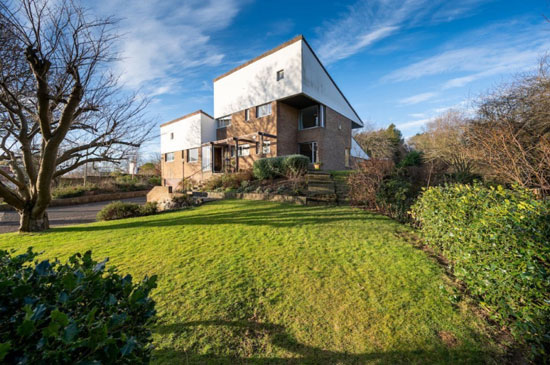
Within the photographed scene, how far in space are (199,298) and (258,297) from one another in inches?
32.1

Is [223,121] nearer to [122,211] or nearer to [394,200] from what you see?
[122,211]

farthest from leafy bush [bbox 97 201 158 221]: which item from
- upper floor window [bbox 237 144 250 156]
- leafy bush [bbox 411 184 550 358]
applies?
leafy bush [bbox 411 184 550 358]

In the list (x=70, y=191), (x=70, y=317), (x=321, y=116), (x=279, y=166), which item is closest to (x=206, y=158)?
(x=70, y=191)

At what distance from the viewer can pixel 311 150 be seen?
18969 mm

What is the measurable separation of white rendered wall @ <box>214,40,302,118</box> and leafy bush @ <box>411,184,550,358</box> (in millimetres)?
13987

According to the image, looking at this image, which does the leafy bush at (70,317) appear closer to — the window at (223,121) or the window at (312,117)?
the window at (312,117)

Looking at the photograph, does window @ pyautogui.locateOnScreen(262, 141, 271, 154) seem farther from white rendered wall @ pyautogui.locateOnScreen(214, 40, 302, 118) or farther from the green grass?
the green grass

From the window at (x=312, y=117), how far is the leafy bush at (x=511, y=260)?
15280mm

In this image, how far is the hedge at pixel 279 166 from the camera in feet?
40.5

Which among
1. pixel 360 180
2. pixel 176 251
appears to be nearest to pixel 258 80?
pixel 360 180

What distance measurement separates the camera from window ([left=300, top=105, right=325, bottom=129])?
17609 mm

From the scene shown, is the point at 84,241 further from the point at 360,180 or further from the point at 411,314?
the point at 360,180

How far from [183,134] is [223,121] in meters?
5.38

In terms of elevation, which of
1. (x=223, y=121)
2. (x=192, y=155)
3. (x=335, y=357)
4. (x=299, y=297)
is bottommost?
(x=335, y=357)
